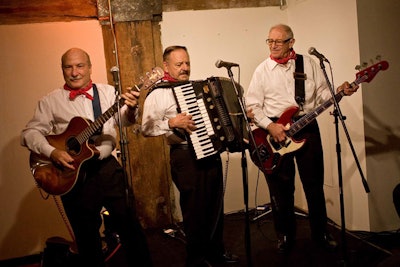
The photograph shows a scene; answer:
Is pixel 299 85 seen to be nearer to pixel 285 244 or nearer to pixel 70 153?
pixel 285 244

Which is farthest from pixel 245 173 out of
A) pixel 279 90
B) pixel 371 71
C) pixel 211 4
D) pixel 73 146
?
pixel 211 4

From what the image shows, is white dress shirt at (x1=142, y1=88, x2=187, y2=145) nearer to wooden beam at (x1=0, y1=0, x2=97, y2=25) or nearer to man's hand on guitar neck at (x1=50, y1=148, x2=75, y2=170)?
man's hand on guitar neck at (x1=50, y1=148, x2=75, y2=170)

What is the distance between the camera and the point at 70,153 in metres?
2.84

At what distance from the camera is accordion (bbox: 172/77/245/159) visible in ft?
9.38

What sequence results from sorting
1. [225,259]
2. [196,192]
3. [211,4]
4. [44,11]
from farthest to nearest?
[211,4]
[44,11]
[225,259]
[196,192]

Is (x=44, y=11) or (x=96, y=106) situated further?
(x=44, y=11)

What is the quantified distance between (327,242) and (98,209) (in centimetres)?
200

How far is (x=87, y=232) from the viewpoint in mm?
2857

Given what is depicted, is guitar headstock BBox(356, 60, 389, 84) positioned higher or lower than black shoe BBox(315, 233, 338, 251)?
higher

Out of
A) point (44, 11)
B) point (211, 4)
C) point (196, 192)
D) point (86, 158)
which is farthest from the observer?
point (211, 4)

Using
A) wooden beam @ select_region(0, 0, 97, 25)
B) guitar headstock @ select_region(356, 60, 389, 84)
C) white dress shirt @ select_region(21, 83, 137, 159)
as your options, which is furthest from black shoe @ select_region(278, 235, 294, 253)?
wooden beam @ select_region(0, 0, 97, 25)

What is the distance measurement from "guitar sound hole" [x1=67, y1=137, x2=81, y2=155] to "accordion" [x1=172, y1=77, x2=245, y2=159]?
0.79 m

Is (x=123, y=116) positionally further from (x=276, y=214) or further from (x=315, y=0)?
(x=315, y=0)

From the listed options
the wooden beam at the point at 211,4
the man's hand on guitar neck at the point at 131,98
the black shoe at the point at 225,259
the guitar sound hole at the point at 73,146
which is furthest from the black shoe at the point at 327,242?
the wooden beam at the point at 211,4
